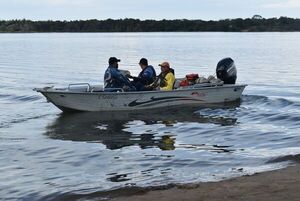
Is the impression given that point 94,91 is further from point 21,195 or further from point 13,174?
point 21,195

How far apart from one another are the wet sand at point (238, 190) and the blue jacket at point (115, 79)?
890cm

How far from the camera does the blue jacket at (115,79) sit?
1669 cm

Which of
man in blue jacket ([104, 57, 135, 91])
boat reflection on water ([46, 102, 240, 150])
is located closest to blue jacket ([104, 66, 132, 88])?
man in blue jacket ([104, 57, 135, 91])

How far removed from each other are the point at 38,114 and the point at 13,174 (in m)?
8.26

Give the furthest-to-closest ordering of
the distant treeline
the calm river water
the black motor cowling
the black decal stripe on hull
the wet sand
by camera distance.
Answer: the distant treeline, the black motor cowling, the black decal stripe on hull, the calm river water, the wet sand

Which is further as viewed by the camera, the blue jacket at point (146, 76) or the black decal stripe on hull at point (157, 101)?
the blue jacket at point (146, 76)

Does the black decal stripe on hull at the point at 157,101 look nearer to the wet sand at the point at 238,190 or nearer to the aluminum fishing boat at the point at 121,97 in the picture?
the aluminum fishing boat at the point at 121,97

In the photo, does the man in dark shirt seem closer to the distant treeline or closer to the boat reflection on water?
the boat reflection on water

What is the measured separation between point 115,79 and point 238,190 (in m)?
10.0

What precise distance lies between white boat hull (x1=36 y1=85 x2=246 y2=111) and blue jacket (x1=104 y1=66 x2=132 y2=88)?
327 millimetres

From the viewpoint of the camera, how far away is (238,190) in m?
7.18

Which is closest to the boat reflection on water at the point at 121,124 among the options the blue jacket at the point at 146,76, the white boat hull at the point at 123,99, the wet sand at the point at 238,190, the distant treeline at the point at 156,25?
the white boat hull at the point at 123,99

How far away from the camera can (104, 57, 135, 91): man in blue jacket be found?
657 inches

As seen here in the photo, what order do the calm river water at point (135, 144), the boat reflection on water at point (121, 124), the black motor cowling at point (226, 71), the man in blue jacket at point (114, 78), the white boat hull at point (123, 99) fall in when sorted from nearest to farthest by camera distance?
the calm river water at point (135, 144) → the boat reflection on water at point (121, 124) → the white boat hull at point (123, 99) → the man in blue jacket at point (114, 78) → the black motor cowling at point (226, 71)
